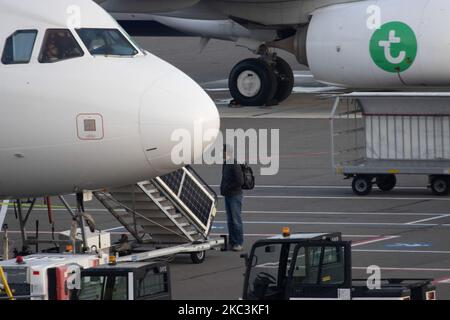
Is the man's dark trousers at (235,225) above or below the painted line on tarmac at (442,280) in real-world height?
above

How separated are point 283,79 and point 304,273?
76.3 ft

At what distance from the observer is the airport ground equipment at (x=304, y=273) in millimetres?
14625

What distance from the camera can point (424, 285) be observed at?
46.1 ft

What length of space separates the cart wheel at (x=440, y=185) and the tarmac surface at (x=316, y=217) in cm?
18

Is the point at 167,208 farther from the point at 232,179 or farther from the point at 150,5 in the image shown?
the point at 150,5

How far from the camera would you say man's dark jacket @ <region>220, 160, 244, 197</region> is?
21062 millimetres

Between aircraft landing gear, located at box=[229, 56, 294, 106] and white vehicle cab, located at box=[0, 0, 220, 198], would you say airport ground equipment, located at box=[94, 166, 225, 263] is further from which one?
aircraft landing gear, located at box=[229, 56, 294, 106]

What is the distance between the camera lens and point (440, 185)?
2562 cm

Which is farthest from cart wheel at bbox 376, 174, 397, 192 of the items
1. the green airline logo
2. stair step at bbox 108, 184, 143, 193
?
stair step at bbox 108, 184, 143, 193

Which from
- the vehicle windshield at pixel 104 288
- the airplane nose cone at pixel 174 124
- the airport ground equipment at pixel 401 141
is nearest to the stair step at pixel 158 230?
the airplane nose cone at pixel 174 124

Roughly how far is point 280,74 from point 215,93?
231 inches

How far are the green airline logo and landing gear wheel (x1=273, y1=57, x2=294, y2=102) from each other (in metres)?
5.22

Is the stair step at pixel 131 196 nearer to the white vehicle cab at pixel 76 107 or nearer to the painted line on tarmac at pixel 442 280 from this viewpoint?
the white vehicle cab at pixel 76 107

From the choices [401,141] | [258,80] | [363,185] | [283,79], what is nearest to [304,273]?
[363,185]
